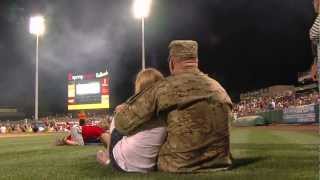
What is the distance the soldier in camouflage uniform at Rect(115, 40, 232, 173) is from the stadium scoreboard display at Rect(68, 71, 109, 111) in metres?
40.6

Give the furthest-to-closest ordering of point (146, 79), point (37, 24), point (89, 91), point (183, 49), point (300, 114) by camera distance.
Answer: point (89, 91) < point (37, 24) < point (300, 114) < point (146, 79) < point (183, 49)

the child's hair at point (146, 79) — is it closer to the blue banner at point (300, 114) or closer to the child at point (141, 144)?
the child at point (141, 144)

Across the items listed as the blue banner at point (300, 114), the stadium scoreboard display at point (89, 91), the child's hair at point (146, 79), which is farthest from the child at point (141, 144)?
the stadium scoreboard display at point (89, 91)

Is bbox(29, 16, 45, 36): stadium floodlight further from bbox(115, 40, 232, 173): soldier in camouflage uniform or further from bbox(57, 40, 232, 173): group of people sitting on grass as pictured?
bbox(115, 40, 232, 173): soldier in camouflage uniform

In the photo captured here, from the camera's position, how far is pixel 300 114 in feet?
88.2

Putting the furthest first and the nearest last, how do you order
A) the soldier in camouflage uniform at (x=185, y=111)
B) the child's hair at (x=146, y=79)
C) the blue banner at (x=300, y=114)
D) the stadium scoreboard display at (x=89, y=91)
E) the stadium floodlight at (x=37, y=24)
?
the stadium scoreboard display at (x=89, y=91) → the stadium floodlight at (x=37, y=24) → the blue banner at (x=300, y=114) → the child's hair at (x=146, y=79) → the soldier in camouflage uniform at (x=185, y=111)

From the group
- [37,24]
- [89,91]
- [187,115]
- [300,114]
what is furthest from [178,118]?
[89,91]

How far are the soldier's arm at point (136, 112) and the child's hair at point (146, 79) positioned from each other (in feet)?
0.30

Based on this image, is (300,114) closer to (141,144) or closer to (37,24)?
(37,24)

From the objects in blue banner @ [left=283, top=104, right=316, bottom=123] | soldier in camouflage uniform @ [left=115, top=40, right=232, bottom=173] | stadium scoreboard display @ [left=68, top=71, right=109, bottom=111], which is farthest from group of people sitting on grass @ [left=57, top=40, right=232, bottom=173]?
stadium scoreboard display @ [left=68, top=71, right=109, bottom=111]

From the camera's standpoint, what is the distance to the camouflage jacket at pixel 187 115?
4.54m

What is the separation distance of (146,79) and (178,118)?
0.48 metres

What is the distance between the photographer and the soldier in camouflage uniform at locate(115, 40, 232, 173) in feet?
14.9

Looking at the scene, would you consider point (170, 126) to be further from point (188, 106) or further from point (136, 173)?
point (136, 173)
